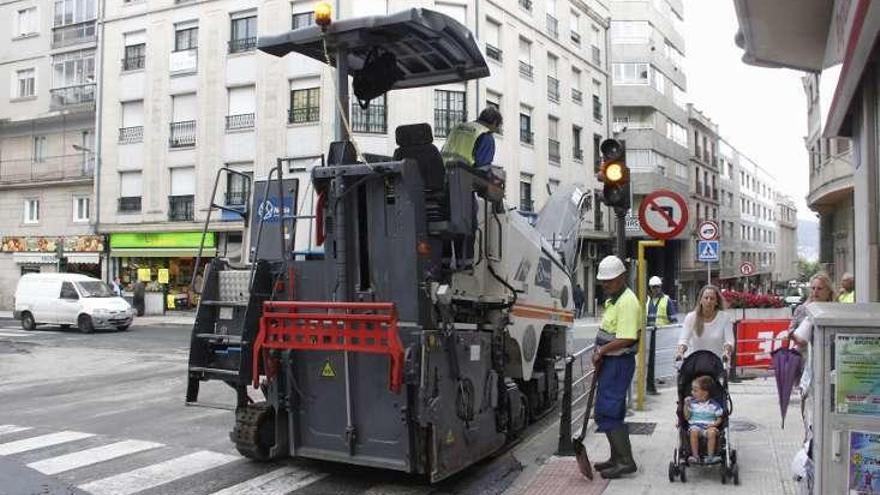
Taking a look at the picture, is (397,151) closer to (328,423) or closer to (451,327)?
(451,327)

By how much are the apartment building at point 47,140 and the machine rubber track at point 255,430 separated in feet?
97.6

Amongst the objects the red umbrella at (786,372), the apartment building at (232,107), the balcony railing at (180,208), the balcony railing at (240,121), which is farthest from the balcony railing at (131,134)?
the red umbrella at (786,372)

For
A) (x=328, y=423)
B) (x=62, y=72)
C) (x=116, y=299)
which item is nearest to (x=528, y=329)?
(x=328, y=423)

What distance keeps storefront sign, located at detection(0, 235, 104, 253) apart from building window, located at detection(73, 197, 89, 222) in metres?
0.87

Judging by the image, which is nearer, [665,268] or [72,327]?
[72,327]

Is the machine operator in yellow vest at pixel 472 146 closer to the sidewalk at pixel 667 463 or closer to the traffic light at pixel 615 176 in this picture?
the traffic light at pixel 615 176

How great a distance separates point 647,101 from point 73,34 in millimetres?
31276

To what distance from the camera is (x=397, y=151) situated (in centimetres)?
643

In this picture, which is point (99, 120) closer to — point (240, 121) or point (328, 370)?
point (240, 121)

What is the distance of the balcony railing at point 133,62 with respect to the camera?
32.9m

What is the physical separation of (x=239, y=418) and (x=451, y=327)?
216 cm

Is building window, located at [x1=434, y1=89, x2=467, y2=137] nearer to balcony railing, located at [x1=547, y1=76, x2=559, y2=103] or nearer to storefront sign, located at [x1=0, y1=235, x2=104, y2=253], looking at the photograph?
balcony railing, located at [x1=547, y1=76, x2=559, y2=103]

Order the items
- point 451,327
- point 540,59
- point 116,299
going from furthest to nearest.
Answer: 1. point 540,59
2. point 116,299
3. point 451,327

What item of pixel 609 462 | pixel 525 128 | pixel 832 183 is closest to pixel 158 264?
pixel 525 128
